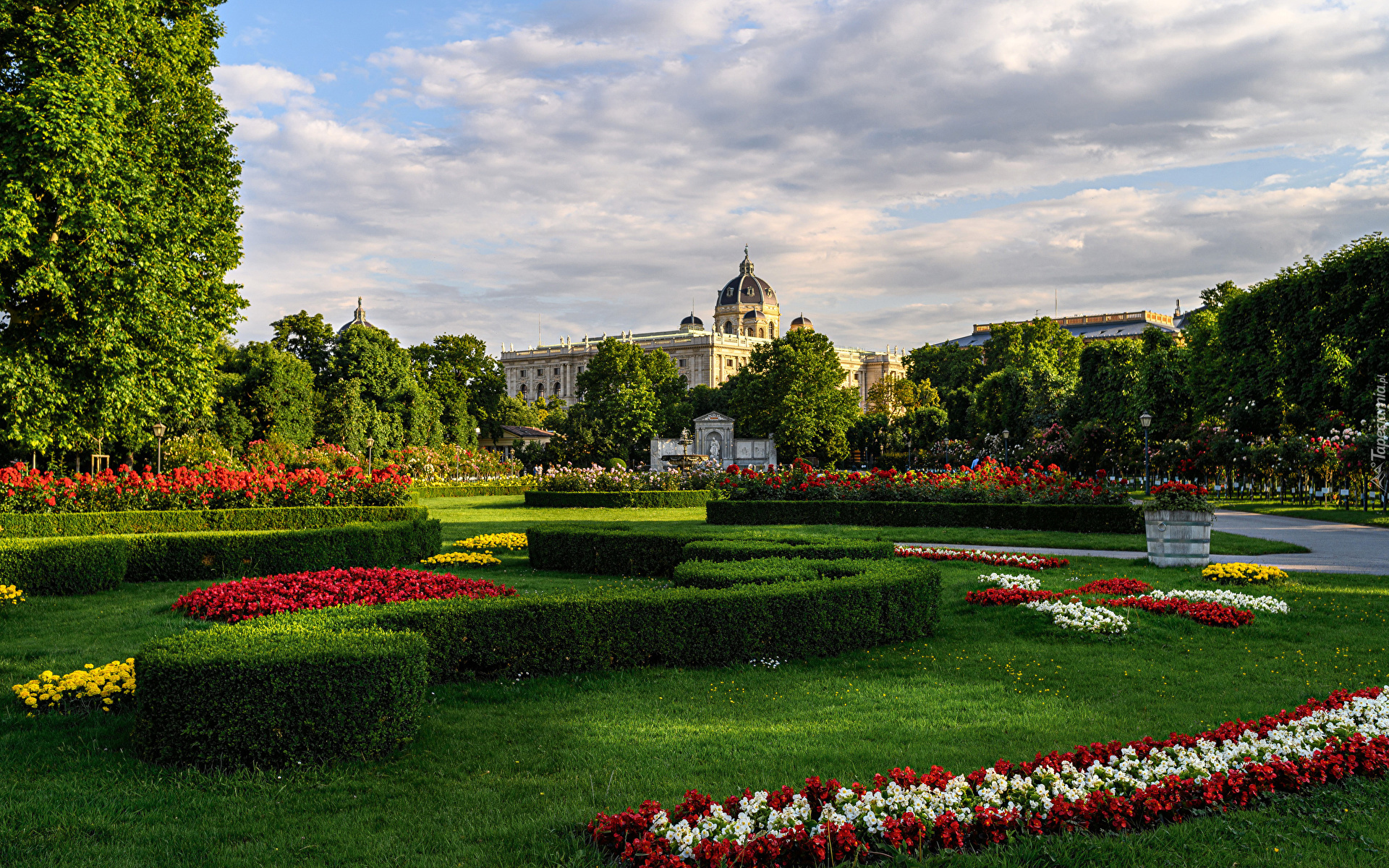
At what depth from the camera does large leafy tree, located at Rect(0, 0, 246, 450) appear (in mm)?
13609

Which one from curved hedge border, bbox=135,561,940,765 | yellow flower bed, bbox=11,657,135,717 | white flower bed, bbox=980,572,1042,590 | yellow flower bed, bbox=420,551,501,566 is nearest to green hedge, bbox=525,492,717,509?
yellow flower bed, bbox=420,551,501,566

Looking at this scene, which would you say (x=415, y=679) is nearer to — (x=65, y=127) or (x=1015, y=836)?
(x=1015, y=836)

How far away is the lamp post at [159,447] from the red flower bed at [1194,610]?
19.9 meters

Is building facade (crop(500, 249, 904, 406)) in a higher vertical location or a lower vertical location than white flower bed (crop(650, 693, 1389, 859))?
higher

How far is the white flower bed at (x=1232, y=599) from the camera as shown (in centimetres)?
862

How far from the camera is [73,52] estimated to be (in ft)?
47.3

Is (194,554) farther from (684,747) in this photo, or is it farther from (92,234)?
(684,747)

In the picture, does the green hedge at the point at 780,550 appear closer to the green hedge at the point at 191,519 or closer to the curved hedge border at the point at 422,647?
the curved hedge border at the point at 422,647

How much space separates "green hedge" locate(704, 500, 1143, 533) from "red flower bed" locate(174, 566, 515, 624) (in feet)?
34.2

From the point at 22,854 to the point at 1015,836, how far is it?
13.2ft

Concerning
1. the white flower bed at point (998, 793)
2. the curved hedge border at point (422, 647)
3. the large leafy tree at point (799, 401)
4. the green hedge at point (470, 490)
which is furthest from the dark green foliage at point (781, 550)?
the large leafy tree at point (799, 401)

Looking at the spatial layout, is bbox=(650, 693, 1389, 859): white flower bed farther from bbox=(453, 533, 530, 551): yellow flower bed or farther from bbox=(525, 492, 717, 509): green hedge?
bbox=(525, 492, 717, 509): green hedge

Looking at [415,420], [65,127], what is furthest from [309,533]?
[415,420]

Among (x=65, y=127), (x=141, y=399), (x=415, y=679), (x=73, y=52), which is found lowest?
(x=415, y=679)
